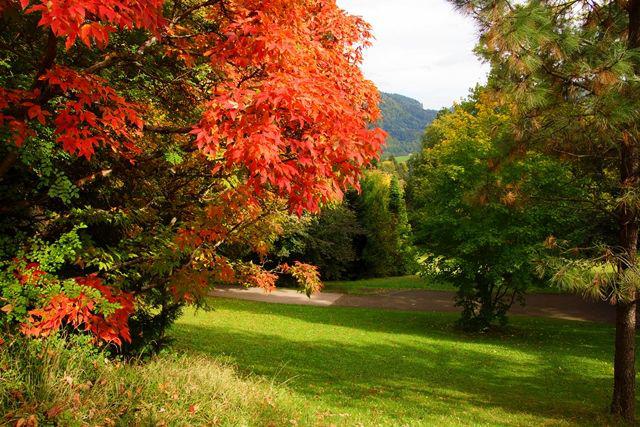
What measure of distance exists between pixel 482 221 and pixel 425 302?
31.8 feet

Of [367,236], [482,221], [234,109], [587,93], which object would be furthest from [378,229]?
[234,109]

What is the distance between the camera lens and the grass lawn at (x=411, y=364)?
330 inches

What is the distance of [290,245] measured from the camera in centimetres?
2703

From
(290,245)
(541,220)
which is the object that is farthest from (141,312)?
(290,245)

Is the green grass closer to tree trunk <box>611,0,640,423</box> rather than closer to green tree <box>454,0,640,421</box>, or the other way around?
green tree <box>454,0,640,421</box>

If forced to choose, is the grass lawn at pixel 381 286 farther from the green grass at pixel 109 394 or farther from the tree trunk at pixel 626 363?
the green grass at pixel 109 394

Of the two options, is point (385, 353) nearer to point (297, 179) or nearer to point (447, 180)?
point (447, 180)

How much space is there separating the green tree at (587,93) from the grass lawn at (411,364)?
2.16 m

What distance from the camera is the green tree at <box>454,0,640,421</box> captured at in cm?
687

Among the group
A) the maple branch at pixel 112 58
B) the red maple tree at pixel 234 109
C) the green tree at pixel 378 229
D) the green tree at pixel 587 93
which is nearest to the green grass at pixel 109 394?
the red maple tree at pixel 234 109

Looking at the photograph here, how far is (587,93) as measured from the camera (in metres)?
7.77

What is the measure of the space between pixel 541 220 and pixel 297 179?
1364 centimetres

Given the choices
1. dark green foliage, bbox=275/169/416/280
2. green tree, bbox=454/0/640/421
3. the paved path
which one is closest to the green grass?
green tree, bbox=454/0/640/421

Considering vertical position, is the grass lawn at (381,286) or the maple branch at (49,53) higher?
the maple branch at (49,53)
